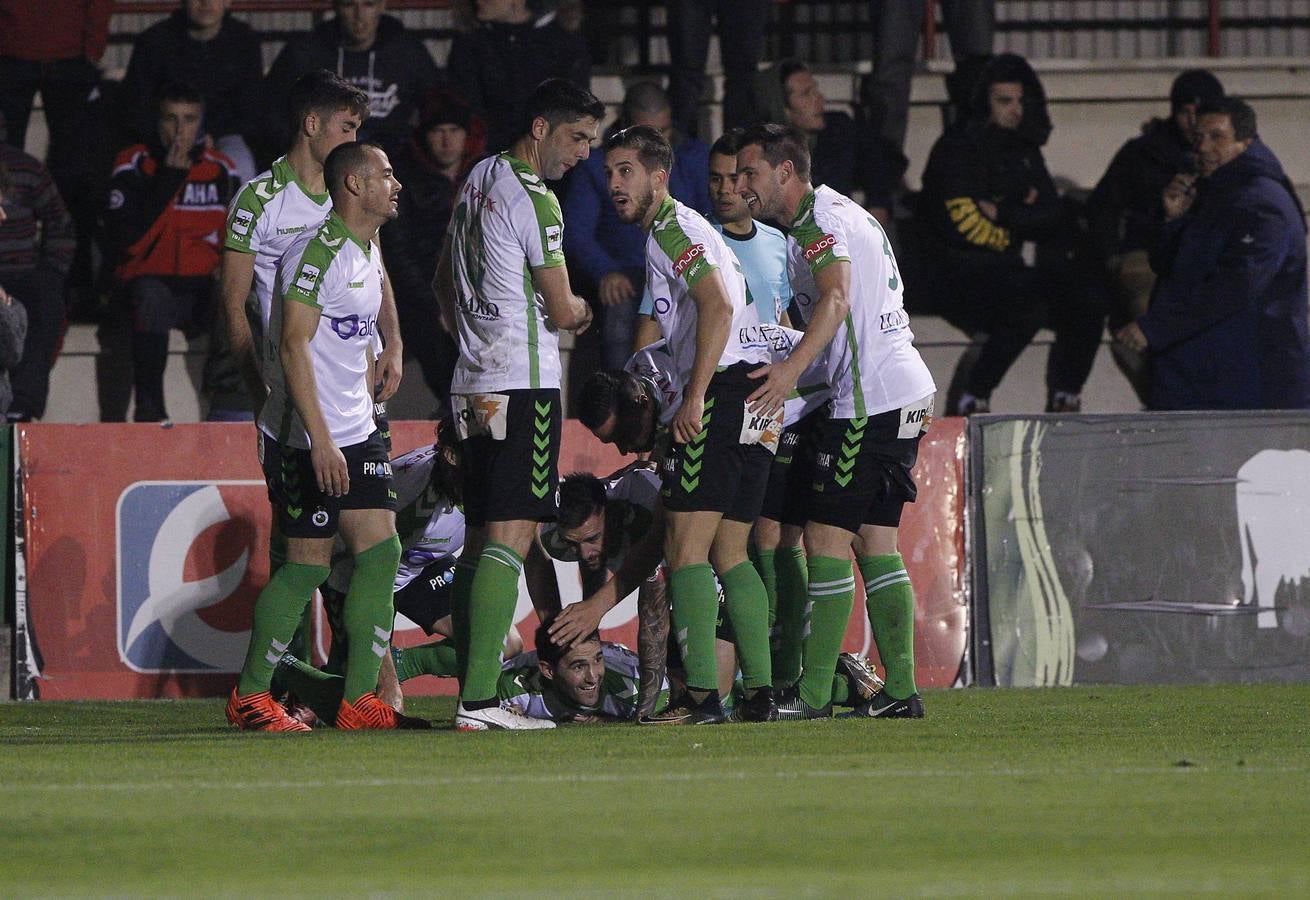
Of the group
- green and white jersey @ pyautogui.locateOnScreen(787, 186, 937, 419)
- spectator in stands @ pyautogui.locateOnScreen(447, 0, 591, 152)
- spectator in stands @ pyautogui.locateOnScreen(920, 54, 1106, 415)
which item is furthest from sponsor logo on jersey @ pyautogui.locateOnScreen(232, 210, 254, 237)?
spectator in stands @ pyautogui.locateOnScreen(920, 54, 1106, 415)

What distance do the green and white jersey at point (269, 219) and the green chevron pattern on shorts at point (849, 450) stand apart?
1950mm

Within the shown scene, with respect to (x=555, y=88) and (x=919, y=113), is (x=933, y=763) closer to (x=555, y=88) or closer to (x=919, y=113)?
(x=555, y=88)

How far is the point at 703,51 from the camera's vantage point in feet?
37.0

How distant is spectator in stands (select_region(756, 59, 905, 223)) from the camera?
10805mm

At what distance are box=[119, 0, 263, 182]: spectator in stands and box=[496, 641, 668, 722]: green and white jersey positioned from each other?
16.0 ft

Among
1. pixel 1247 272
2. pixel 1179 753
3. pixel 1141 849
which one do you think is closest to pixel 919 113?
pixel 1247 272

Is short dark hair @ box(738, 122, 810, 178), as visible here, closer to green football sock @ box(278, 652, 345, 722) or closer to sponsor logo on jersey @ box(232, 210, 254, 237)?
sponsor logo on jersey @ box(232, 210, 254, 237)

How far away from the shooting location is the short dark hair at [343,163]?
6348 millimetres

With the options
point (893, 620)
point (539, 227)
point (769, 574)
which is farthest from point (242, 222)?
point (893, 620)

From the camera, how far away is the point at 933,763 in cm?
512

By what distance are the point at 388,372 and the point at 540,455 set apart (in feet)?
3.02

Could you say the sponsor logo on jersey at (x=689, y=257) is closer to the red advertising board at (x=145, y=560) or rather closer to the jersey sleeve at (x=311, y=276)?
the jersey sleeve at (x=311, y=276)

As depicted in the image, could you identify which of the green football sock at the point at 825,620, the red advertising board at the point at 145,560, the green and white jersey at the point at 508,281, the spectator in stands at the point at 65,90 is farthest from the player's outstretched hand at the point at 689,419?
the spectator in stands at the point at 65,90

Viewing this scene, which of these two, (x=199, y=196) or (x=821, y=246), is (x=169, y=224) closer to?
(x=199, y=196)
